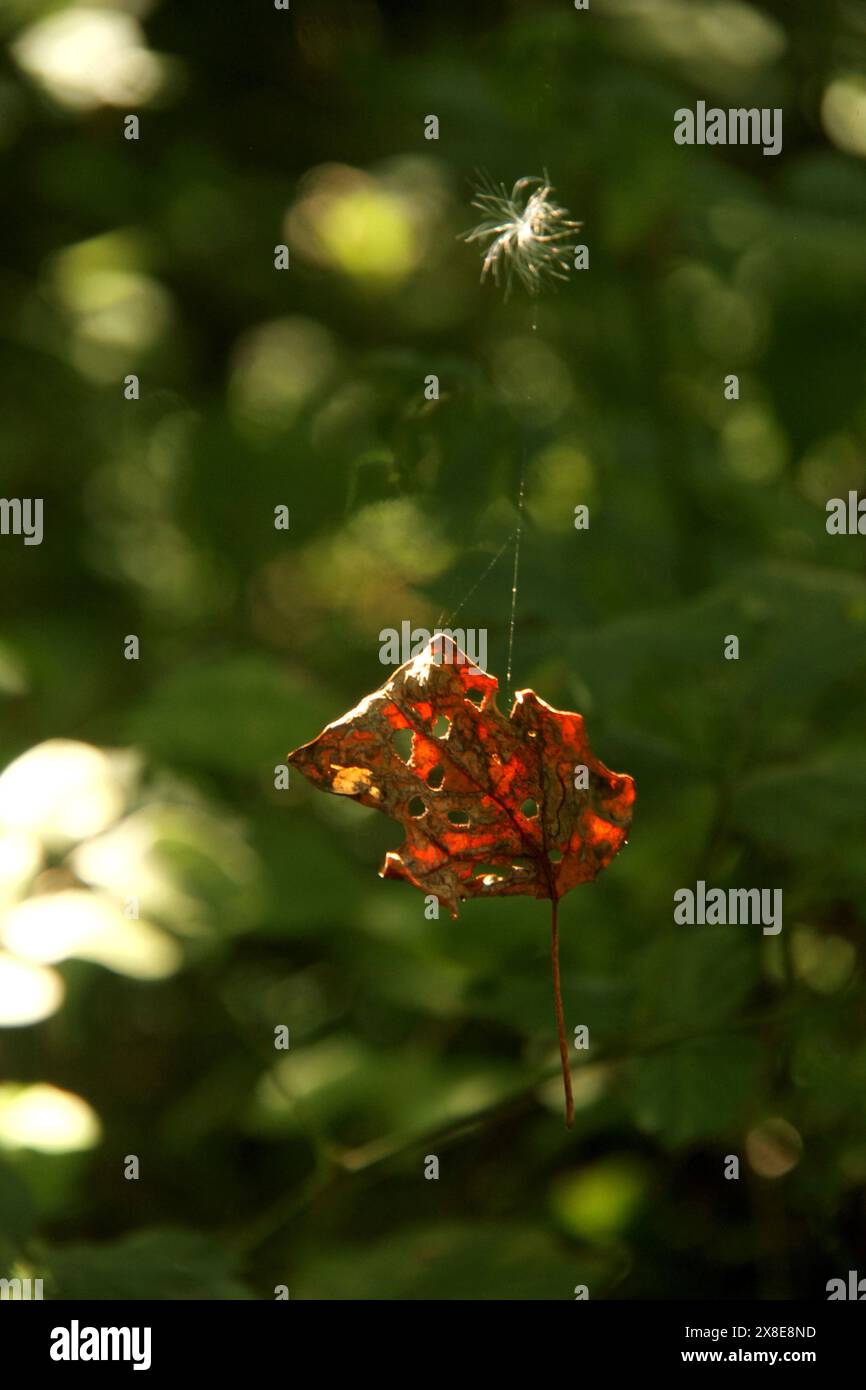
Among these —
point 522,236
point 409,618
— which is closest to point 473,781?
point 522,236

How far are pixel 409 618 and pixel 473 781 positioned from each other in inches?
54.5

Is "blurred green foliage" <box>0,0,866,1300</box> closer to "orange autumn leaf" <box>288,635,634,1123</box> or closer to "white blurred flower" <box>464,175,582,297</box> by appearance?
"white blurred flower" <box>464,175,582,297</box>

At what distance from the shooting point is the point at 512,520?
143 cm

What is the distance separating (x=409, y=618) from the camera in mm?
2264

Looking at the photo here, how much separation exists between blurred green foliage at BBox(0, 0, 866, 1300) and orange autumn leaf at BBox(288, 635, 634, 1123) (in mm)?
344

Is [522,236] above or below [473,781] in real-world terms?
above

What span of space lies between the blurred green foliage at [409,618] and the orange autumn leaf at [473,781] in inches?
13.5

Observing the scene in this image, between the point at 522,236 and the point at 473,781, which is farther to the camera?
the point at 522,236

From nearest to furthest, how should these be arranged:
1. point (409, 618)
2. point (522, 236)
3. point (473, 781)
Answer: point (473, 781) < point (522, 236) < point (409, 618)

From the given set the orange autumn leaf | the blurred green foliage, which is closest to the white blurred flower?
the blurred green foliage

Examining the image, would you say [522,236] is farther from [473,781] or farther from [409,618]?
[409,618]

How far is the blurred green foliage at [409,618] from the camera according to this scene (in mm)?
1320

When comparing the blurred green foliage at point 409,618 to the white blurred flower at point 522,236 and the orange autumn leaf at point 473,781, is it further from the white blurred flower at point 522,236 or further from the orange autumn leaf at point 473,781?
the orange autumn leaf at point 473,781

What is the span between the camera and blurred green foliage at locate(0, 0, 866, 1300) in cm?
132
